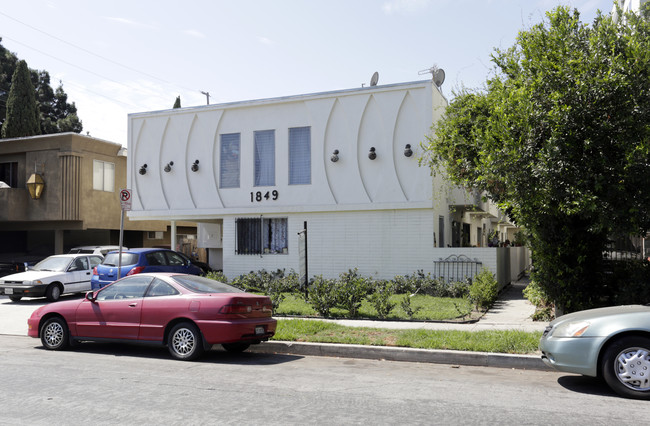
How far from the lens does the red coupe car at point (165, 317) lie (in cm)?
889

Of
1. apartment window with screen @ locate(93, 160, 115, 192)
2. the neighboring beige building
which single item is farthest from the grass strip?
apartment window with screen @ locate(93, 160, 115, 192)

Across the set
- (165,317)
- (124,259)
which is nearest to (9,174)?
(124,259)

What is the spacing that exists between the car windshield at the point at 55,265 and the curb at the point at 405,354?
37.9ft

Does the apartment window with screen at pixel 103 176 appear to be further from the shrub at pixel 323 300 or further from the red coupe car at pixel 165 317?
the red coupe car at pixel 165 317

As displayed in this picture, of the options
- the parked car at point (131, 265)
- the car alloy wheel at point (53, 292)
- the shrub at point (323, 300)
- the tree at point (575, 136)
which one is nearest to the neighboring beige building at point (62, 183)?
the car alloy wheel at point (53, 292)

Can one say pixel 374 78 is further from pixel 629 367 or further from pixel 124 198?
pixel 629 367

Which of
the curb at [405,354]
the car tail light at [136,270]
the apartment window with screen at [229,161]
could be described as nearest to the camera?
the curb at [405,354]

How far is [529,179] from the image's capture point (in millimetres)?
10172

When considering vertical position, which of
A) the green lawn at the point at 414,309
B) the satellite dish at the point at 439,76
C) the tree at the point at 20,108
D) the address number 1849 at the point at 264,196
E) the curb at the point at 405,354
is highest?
the tree at the point at 20,108

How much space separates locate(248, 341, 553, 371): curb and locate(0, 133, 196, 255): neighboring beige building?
2032 cm

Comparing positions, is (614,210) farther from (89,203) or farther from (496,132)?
Result: (89,203)

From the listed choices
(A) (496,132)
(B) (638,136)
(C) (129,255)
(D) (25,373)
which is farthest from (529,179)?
(C) (129,255)

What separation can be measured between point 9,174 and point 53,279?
44.7ft

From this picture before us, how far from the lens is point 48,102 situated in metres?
47.3
